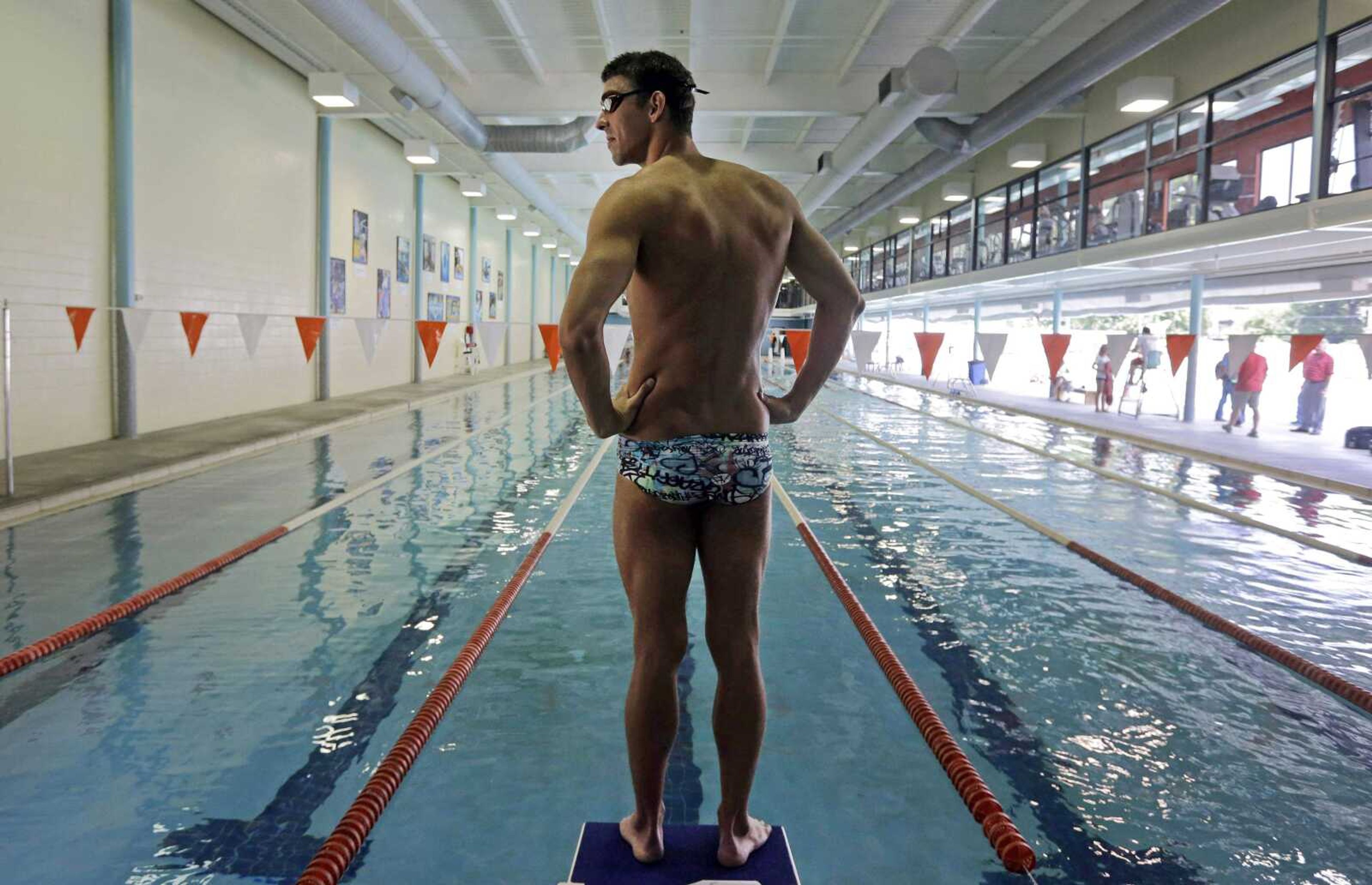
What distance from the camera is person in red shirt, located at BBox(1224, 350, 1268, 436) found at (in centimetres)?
1341

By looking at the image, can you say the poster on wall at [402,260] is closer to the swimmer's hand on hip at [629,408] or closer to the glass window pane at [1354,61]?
the glass window pane at [1354,61]

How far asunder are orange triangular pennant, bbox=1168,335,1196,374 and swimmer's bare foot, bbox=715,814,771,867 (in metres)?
13.2

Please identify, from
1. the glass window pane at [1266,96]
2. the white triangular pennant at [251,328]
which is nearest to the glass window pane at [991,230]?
the glass window pane at [1266,96]

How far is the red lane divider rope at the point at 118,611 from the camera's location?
367 cm

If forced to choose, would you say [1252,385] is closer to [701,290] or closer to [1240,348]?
[1240,348]

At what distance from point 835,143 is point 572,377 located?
59.1 ft

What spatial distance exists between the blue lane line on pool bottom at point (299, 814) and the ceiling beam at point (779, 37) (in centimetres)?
936

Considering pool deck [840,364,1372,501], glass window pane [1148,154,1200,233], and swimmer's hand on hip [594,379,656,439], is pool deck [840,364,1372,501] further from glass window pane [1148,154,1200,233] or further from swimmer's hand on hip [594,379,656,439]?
swimmer's hand on hip [594,379,656,439]

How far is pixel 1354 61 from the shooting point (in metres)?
9.40

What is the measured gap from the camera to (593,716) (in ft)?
10.7

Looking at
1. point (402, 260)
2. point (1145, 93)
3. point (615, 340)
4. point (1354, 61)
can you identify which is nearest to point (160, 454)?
point (615, 340)

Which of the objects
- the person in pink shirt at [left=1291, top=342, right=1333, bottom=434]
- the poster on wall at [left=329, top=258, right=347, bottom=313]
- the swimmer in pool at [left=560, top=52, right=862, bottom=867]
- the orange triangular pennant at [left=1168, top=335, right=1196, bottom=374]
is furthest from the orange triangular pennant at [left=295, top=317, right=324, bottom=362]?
the person in pink shirt at [left=1291, top=342, right=1333, bottom=434]

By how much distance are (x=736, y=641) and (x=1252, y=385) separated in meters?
14.4

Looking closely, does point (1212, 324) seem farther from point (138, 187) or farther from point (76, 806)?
point (76, 806)
